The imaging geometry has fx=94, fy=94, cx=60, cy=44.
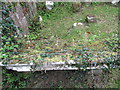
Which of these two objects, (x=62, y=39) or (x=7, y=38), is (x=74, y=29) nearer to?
(x=62, y=39)

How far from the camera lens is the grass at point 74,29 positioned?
4.11 meters

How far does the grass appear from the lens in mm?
4108

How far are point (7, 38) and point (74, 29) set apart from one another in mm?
3356

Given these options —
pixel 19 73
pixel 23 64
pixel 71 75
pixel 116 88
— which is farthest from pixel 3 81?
pixel 116 88

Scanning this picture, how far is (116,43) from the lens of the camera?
11.8 feet

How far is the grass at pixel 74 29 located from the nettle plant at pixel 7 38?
1.72 ft

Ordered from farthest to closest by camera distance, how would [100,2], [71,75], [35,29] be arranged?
[100,2] < [35,29] < [71,75]

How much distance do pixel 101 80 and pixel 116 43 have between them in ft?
5.02

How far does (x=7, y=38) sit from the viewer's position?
2.91 meters

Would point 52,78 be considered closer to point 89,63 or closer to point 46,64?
point 46,64

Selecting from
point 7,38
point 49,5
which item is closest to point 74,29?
point 49,5

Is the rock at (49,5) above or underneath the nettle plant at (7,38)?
above

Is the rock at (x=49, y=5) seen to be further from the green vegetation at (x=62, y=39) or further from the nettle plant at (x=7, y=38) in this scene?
the nettle plant at (x=7, y=38)

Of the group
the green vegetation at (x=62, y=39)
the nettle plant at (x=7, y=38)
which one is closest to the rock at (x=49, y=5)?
the green vegetation at (x=62, y=39)
